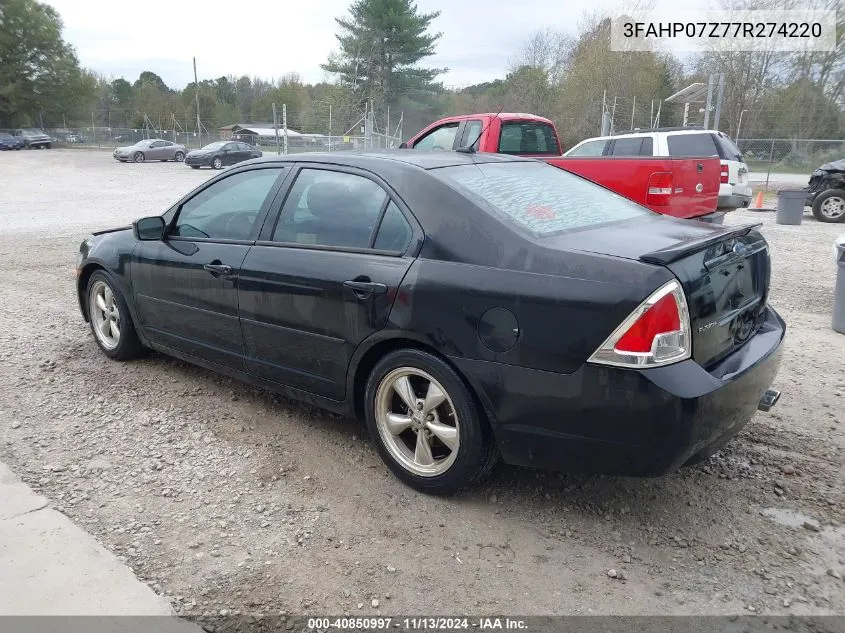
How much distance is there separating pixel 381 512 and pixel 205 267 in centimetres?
184

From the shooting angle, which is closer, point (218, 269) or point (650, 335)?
point (650, 335)

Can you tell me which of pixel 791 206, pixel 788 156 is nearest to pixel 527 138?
pixel 791 206

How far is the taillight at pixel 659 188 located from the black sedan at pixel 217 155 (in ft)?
87.2

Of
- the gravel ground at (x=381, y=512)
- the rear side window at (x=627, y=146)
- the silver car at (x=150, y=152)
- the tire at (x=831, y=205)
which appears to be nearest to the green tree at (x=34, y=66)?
the silver car at (x=150, y=152)

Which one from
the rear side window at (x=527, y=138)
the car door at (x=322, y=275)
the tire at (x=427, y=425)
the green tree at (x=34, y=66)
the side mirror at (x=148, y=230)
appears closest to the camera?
the tire at (x=427, y=425)

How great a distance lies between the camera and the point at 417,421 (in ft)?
10.2

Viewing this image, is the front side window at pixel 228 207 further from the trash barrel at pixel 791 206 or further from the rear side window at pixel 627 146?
the trash barrel at pixel 791 206

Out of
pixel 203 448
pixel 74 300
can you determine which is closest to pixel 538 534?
pixel 203 448

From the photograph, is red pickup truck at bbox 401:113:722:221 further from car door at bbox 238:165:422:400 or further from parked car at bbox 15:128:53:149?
parked car at bbox 15:128:53:149

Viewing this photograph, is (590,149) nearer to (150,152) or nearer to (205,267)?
(205,267)

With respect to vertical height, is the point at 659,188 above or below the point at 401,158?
below

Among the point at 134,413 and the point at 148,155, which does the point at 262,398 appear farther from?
the point at 148,155

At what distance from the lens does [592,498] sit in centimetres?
318

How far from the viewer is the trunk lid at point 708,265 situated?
8.68 feet
